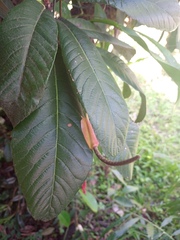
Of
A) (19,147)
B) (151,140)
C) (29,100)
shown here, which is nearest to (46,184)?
(19,147)

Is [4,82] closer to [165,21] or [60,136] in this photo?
[60,136]

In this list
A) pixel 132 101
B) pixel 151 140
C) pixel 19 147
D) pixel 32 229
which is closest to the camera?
pixel 19 147

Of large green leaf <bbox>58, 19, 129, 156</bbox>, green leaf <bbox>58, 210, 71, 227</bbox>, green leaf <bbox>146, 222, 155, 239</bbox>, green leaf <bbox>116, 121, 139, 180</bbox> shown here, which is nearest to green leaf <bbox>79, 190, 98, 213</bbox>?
green leaf <bbox>58, 210, 71, 227</bbox>

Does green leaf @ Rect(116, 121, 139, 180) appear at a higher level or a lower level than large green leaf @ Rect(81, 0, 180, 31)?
lower

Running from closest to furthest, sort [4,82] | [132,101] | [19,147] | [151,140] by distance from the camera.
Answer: [4,82], [19,147], [151,140], [132,101]

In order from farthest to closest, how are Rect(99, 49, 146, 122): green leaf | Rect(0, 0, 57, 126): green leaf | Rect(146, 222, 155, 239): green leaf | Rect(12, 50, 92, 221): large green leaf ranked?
Rect(146, 222, 155, 239): green leaf < Rect(99, 49, 146, 122): green leaf < Rect(12, 50, 92, 221): large green leaf < Rect(0, 0, 57, 126): green leaf

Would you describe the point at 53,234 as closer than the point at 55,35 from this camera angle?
No

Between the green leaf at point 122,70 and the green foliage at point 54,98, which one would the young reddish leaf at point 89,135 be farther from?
the green leaf at point 122,70

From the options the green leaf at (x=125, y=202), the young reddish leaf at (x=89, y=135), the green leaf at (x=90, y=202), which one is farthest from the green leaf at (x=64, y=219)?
the young reddish leaf at (x=89, y=135)

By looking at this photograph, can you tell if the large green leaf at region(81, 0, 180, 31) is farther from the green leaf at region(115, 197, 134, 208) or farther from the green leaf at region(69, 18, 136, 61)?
the green leaf at region(115, 197, 134, 208)
